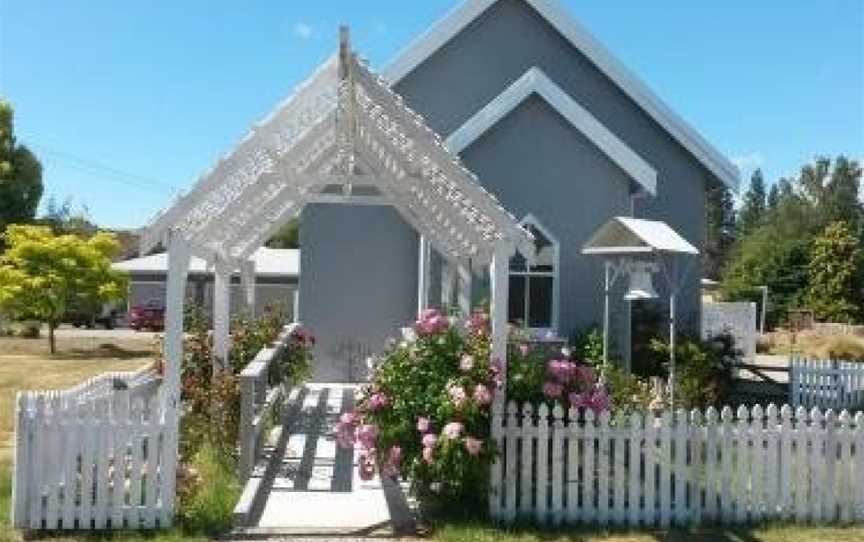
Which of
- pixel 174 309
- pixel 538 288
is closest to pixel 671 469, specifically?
pixel 174 309

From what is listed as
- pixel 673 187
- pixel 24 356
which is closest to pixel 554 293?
pixel 673 187

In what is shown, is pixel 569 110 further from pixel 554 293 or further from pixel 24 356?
pixel 24 356

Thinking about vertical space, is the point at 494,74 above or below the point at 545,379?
above

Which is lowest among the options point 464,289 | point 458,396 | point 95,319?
point 458,396

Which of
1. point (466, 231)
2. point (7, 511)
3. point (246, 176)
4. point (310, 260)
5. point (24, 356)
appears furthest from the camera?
point (24, 356)

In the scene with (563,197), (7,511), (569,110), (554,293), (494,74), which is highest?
(494,74)

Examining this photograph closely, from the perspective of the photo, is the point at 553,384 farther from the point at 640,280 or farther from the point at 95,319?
the point at 95,319

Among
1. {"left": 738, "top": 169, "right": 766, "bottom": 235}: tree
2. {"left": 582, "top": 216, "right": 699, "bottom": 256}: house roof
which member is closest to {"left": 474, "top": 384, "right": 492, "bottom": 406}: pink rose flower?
{"left": 582, "top": 216, "right": 699, "bottom": 256}: house roof

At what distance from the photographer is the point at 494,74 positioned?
20.4 meters

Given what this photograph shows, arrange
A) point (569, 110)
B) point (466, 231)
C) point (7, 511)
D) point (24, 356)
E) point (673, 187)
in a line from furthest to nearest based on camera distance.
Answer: point (24, 356), point (673, 187), point (569, 110), point (466, 231), point (7, 511)

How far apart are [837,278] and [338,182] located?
47.2m

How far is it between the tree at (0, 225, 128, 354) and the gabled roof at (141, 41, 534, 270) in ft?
63.9

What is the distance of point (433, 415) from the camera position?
8992 millimetres

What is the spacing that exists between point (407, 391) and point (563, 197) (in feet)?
29.0
